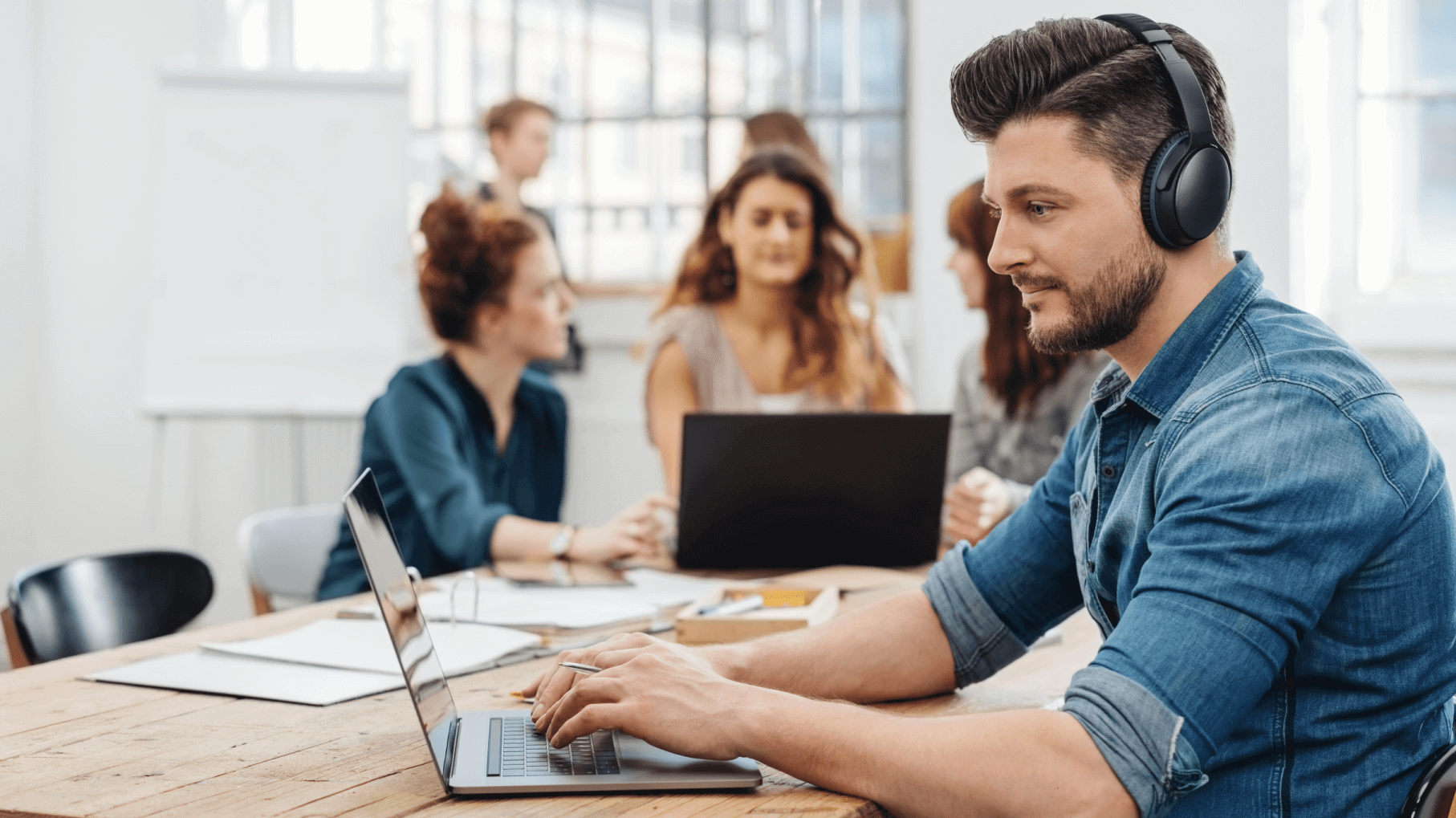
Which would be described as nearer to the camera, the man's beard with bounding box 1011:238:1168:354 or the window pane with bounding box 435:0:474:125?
the man's beard with bounding box 1011:238:1168:354

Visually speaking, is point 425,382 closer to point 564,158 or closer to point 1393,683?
point 1393,683

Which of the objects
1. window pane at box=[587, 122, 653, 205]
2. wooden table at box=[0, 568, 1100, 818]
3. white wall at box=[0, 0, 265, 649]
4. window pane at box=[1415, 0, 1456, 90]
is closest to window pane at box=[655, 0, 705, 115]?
window pane at box=[587, 122, 653, 205]

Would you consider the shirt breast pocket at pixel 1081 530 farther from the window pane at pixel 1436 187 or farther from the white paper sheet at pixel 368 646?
the window pane at pixel 1436 187

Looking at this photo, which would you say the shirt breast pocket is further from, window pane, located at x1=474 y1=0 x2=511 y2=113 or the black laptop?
window pane, located at x1=474 y1=0 x2=511 y2=113

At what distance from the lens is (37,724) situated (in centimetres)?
116

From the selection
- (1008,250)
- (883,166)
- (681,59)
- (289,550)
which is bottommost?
(289,550)

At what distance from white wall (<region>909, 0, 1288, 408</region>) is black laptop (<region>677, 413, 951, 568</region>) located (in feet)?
6.62

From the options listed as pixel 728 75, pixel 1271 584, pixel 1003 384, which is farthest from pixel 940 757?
pixel 728 75

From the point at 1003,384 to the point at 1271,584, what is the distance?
1.77 meters

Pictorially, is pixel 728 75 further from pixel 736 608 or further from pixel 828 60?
pixel 736 608

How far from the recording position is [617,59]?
4430 millimetres

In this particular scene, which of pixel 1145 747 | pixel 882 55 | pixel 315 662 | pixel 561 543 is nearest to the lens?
pixel 1145 747

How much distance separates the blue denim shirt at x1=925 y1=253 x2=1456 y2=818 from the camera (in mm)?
852

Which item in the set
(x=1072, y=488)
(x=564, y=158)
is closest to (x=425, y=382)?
(x=1072, y=488)
